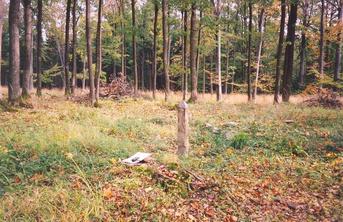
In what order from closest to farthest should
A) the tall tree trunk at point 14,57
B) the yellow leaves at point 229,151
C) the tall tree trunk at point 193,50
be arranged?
the yellow leaves at point 229,151
the tall tree trunk at point 14,57
the tall tree trunk at point 193,50

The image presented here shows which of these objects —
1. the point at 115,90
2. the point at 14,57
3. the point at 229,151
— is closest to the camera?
the point at 229,151

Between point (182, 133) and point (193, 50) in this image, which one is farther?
point (193, 50)

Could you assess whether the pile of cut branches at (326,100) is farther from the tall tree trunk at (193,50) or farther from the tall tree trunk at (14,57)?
the tall tree trunk at (14,57)

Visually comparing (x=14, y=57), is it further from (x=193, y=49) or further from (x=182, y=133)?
(x=182, y=133)

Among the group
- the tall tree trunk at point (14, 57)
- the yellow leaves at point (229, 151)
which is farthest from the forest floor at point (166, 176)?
the tall tree trunk at point (14, 57)

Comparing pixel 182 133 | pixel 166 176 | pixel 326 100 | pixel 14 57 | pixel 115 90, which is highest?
pixel 14 57

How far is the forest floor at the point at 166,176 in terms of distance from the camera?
4.24m

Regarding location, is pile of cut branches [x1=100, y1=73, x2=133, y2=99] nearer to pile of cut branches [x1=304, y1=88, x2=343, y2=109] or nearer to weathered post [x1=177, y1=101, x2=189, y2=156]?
pile of cut branches [x1=304, y1=88, x2=343, y2=109]

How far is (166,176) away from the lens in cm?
514

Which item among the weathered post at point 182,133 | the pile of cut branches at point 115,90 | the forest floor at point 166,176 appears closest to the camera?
the forest floor at point 166,176

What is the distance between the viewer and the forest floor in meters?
4.24

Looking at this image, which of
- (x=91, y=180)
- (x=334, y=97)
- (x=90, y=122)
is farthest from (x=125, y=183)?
(x=334, y=97)

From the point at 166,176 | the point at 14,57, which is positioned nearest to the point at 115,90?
the point at 14,57

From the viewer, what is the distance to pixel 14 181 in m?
4.93
